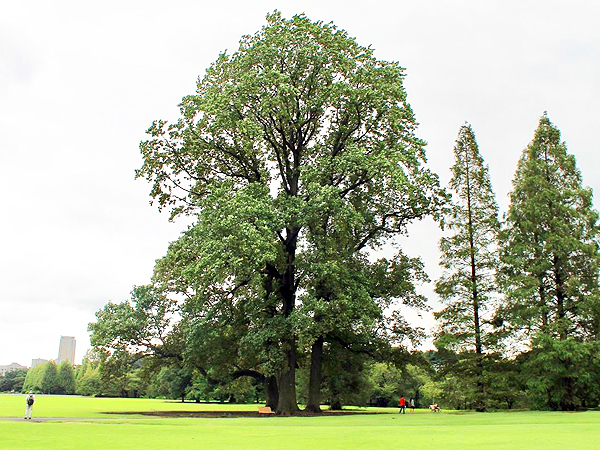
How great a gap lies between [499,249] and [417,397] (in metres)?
52.0

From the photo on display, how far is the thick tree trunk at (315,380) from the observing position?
3392 cm

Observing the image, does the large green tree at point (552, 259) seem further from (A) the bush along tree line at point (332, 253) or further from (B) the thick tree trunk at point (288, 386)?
(B) the thick tree trunk at point (288, 386)

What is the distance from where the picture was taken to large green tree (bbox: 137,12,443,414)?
28.8 m

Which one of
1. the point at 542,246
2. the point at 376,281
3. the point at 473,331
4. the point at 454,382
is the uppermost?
the point at 542,246

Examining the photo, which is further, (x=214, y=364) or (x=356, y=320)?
(x=214, y=364)

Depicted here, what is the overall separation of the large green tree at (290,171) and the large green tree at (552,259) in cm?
973

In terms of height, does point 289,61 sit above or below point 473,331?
above

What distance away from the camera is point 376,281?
113ft

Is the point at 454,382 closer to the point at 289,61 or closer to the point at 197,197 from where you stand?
the point at 197,197

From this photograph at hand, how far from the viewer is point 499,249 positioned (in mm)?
40844

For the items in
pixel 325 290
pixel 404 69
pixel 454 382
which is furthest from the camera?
pixel 454 382

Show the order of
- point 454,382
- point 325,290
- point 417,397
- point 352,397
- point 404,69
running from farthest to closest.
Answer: point 417,397 → point 352,397 → point 454,382 → point 404,69 → point 325,290

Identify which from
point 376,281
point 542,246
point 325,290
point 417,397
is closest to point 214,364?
point 325,290

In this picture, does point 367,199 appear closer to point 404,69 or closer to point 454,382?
point 404,69
